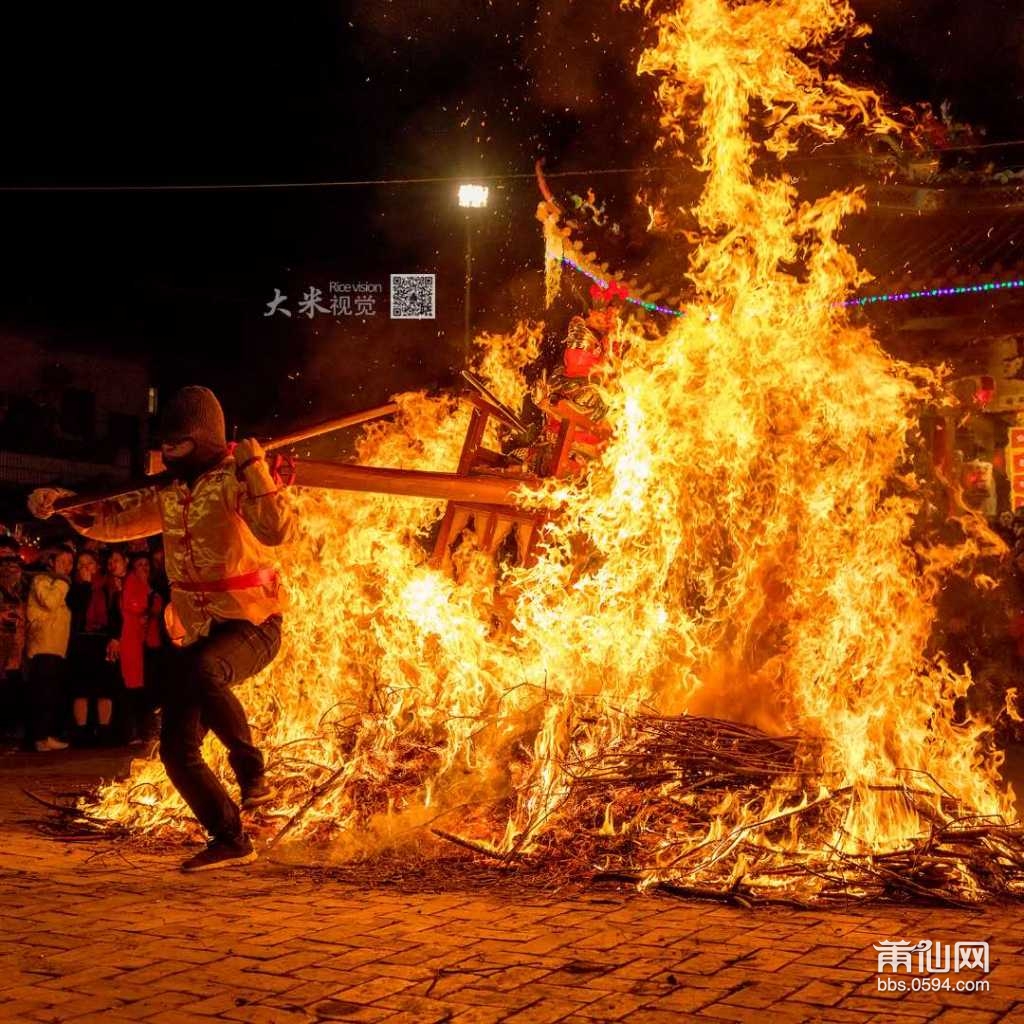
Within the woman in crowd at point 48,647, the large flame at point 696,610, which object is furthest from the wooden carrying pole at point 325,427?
the woman in crowd at point 48,647

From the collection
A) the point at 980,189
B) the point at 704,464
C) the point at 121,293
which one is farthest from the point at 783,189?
the point at 121,293

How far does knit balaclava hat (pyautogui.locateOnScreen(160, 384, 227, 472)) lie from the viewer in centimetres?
525

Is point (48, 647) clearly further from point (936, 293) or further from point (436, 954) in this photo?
point (936, 293)

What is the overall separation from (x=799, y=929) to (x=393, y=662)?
3064 mm

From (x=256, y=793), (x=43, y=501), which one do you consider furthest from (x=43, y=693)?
(x=256, y=793)

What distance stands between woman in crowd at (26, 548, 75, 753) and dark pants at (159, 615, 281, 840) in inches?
214

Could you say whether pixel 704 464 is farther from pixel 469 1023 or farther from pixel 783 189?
pixel 469 1023

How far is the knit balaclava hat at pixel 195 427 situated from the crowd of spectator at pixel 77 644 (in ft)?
17.6

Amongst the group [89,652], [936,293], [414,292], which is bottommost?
[89,652]

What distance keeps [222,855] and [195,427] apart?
194 cm

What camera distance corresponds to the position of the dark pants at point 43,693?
996cm

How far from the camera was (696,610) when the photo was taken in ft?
21.6

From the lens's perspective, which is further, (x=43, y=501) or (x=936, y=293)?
(x=936, y=293)

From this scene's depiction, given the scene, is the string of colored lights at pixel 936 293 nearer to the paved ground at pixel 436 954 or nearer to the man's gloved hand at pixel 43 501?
the paved ground at pixel 436 954
